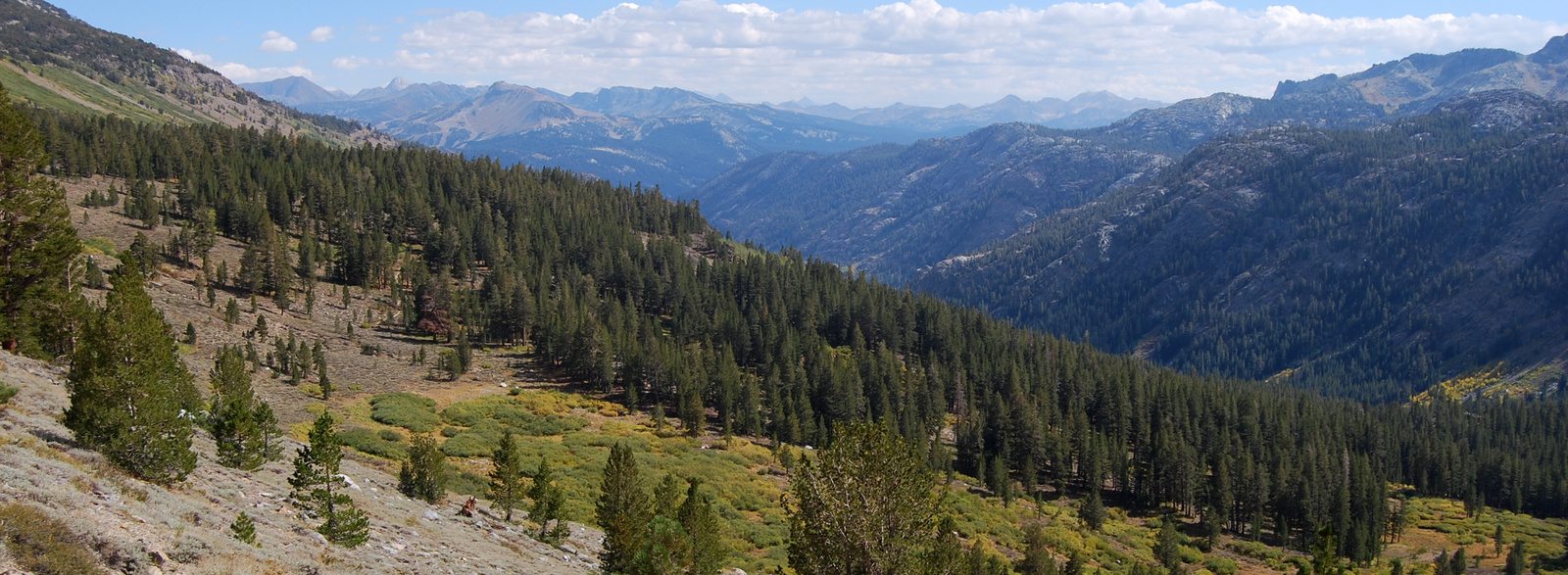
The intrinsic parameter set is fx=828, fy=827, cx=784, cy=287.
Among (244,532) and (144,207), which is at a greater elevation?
(144,207)

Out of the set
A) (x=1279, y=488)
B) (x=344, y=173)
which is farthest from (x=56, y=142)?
(x=1279, y=488)

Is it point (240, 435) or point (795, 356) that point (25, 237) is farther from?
point (795, 356)

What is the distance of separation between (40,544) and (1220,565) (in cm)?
10727

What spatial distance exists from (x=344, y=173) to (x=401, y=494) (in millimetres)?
164657

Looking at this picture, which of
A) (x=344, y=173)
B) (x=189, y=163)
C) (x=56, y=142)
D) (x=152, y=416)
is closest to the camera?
(x=152, y=416)

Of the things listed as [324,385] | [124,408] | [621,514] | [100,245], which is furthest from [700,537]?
[100,245]

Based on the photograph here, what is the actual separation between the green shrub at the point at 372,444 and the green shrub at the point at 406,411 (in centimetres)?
653

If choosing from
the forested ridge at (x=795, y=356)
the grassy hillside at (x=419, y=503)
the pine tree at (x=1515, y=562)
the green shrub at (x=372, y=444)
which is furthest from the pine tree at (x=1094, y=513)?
the green shrub at (x=372, y=444)

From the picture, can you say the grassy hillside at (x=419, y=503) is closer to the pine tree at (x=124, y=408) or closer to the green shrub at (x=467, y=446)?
the green shrub at (x=467, y=446)

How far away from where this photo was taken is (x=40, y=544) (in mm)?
17672

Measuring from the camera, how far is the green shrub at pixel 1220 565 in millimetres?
95000

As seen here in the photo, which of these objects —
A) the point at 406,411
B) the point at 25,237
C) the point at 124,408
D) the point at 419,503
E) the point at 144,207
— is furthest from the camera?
the point at 144,207

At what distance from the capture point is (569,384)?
117 m

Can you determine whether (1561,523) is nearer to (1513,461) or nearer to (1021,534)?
(1513,461)
